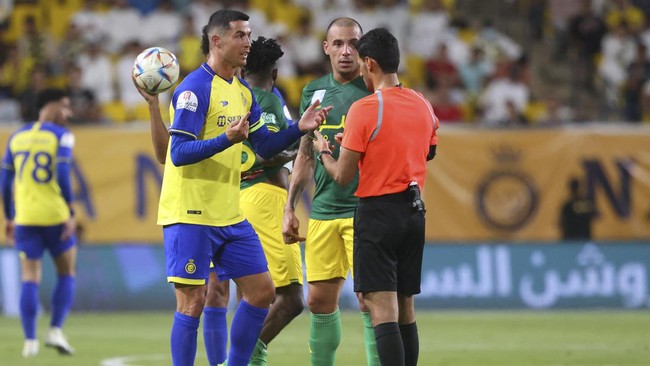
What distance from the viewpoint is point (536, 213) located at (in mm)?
19250

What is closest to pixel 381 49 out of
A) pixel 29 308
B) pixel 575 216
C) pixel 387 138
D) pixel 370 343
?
pixel 387 138

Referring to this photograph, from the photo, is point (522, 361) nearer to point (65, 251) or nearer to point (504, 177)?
point (65, 251)

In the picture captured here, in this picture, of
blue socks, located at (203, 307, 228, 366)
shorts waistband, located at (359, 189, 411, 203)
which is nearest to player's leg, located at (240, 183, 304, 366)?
blue socks, located at (203, 307, 228, 366)

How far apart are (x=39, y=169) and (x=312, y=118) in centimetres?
584

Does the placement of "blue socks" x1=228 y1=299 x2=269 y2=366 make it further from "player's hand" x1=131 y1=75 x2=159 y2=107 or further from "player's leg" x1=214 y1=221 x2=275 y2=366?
"player's hand" x1=131 y1=75 x2=159 y2=107

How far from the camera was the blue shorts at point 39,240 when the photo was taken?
1316cm

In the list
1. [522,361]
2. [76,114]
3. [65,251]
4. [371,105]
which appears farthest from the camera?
[76,114]

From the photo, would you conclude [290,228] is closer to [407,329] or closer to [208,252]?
[208,252]

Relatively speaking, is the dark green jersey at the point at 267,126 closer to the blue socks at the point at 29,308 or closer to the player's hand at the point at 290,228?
the player's hand at the point at 290,228

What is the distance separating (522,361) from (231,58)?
4.61 m

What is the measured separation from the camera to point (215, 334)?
29.6ft

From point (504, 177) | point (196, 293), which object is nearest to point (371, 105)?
point (196, 293)

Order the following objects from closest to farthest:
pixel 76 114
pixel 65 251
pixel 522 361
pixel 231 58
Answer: pixel 231 58, pixel 522 361, pixel 65 251, pixel 76 114

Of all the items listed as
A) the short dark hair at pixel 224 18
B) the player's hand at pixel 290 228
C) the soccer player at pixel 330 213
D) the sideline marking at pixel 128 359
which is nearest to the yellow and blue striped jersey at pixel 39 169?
the sideline marking at pixel 128 359
